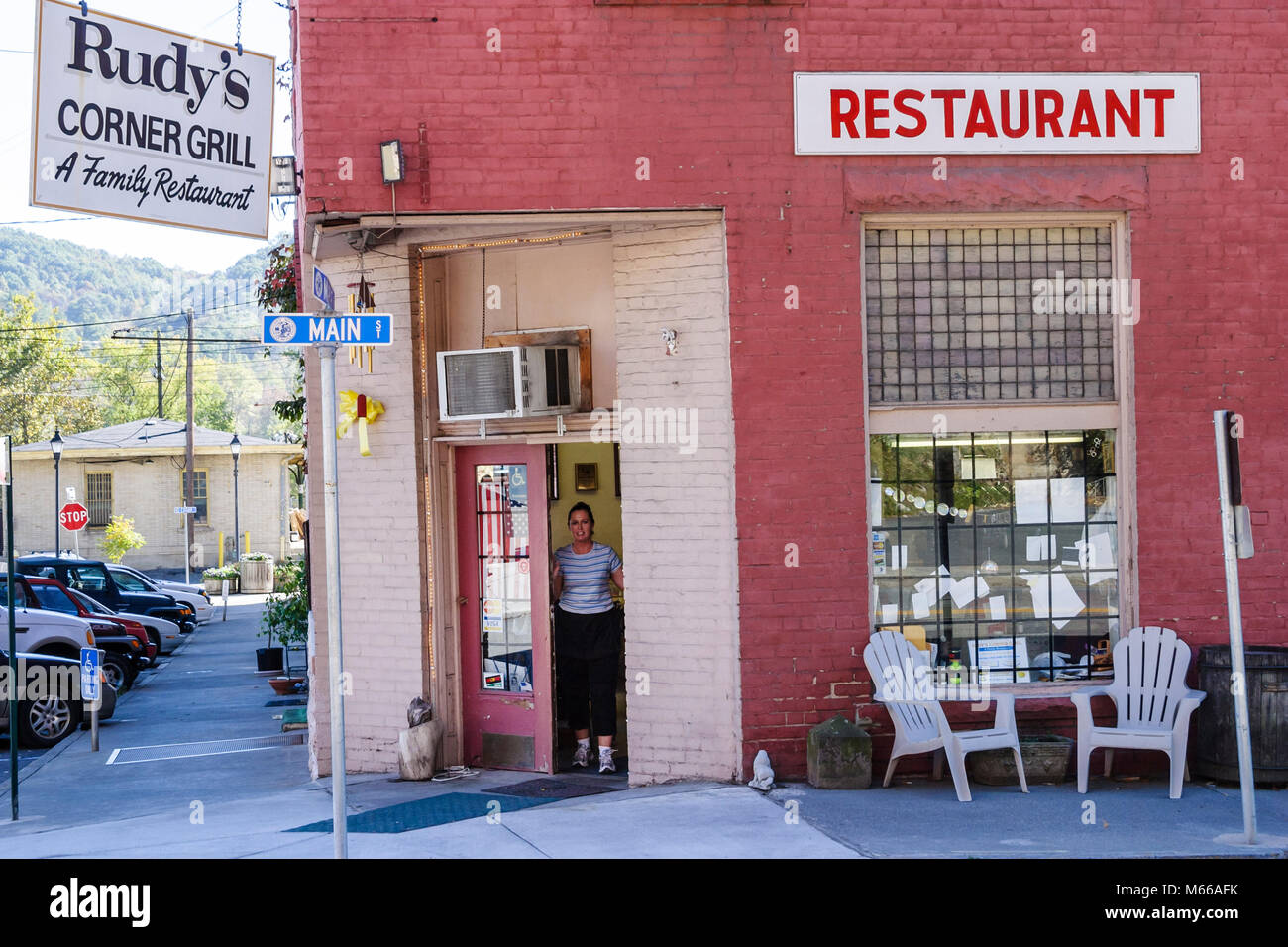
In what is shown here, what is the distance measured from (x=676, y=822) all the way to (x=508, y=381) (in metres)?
3.39

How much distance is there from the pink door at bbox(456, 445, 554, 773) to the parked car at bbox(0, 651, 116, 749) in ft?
19.4

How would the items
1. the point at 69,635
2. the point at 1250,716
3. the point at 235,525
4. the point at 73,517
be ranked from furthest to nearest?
1. the point at 235,525
2. the point at 73,517
3. the point at 69,635
4. the point at 1250,716

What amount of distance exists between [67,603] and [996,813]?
14310 millimetres

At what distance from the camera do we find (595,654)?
9922 mm

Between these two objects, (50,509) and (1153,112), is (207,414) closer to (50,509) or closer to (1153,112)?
(50,509)

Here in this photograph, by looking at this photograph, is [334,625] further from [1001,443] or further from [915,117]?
[915,117]

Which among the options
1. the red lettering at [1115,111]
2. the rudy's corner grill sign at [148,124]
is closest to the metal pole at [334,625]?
the rudy's corner grill sign at [148,124]

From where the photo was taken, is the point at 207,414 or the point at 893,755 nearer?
the point at 893,755

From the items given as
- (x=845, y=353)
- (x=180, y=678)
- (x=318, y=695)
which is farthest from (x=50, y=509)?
(x=845, y=353)

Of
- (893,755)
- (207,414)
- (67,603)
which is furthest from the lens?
(207,414)

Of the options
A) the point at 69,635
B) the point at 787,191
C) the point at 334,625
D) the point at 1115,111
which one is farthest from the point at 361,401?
the point at 69,635

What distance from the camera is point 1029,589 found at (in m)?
9.16
